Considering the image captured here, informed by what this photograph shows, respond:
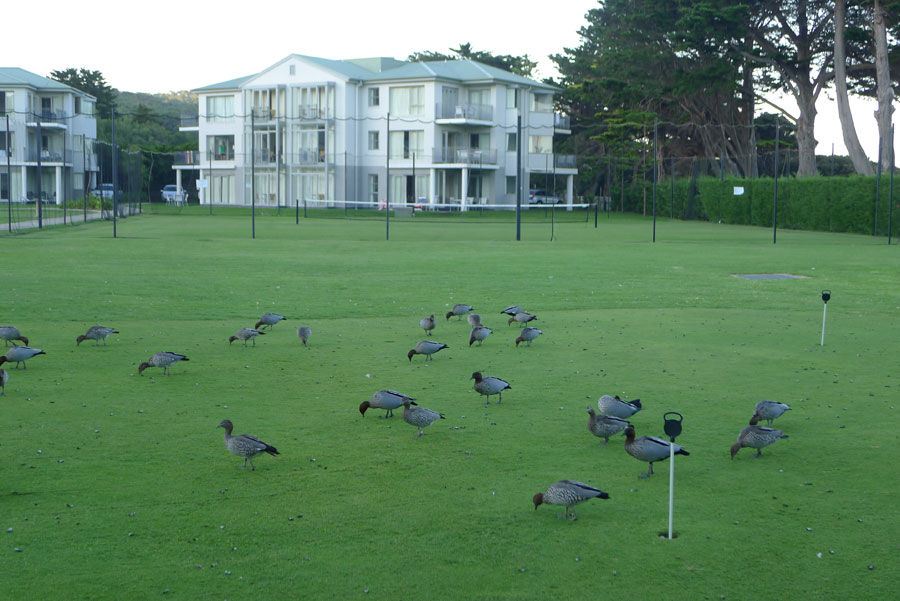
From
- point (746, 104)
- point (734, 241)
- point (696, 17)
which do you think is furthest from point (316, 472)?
point (746, 104)

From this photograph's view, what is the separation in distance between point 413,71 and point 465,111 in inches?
231

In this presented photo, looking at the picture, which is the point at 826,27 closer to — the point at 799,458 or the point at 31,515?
the point at 799,458

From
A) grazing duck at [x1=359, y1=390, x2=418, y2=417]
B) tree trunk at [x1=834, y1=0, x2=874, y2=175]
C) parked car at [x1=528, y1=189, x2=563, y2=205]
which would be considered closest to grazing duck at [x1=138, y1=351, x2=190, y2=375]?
grazing duck at [x1=359, y1=390, x2=418, y2=417]

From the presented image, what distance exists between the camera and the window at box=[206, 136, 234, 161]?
85.4 metres

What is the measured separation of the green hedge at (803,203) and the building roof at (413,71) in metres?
20.9

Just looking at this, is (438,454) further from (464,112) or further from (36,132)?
(36,132)

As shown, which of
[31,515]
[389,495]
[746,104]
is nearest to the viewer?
[31,515]

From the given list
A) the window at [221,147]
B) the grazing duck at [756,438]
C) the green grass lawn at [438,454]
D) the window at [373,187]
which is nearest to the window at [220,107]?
the window at [221,147]

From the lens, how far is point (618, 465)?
870 cm

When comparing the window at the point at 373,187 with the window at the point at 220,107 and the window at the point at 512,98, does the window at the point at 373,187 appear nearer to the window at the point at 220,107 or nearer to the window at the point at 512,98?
the window at the point at 512,98

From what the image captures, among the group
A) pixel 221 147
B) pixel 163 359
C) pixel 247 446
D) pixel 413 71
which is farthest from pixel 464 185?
pixel 247 446

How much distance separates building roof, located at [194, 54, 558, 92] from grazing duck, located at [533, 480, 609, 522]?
7064 centimetres

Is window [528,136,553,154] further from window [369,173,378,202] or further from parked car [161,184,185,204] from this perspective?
parked car [161,184,185,204]

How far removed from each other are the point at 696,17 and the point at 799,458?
52965 mm
